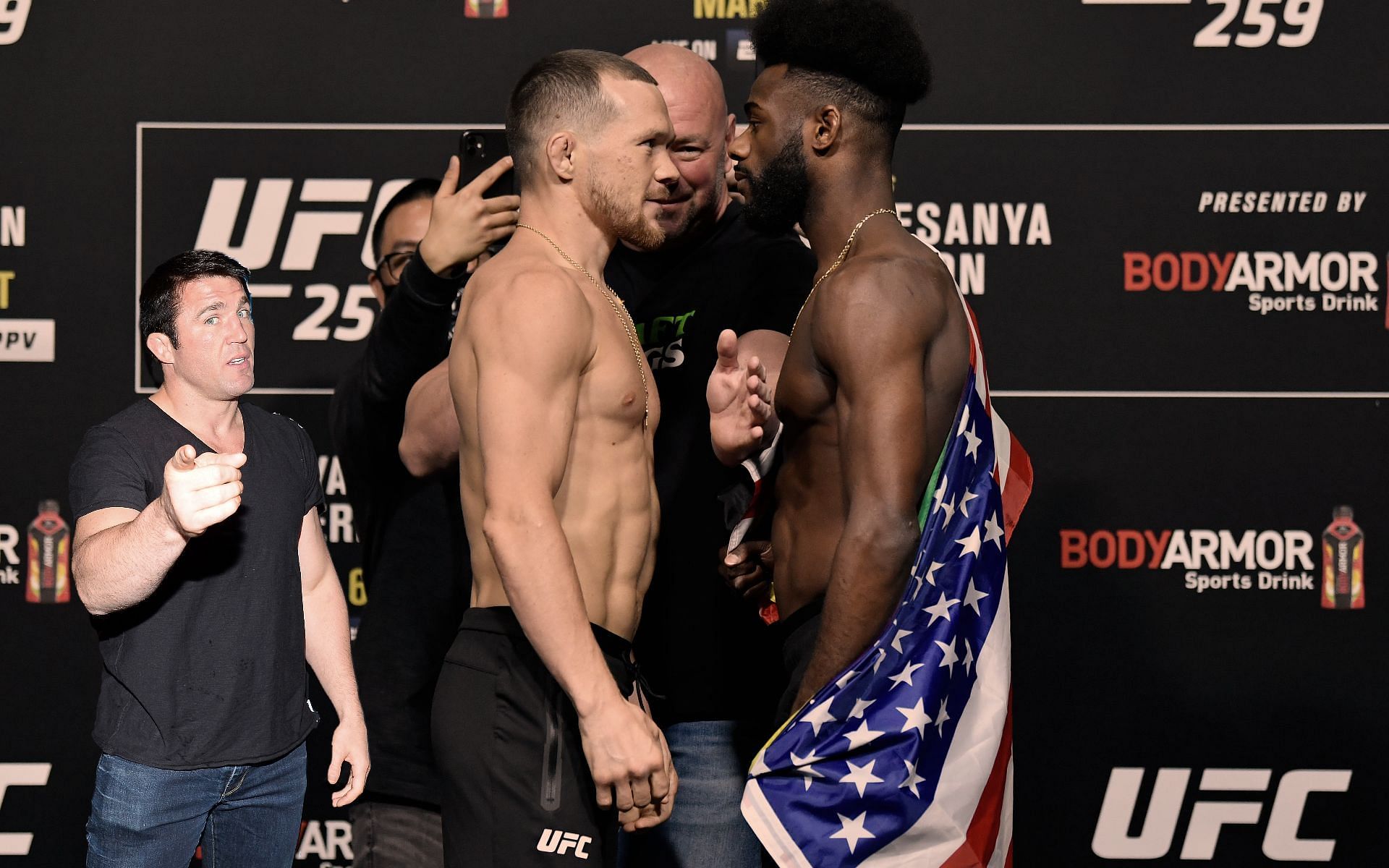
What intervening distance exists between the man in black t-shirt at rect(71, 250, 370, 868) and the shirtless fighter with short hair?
1.24ft

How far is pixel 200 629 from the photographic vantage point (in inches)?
82.8

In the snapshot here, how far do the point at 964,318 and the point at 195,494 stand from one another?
49.3 inches

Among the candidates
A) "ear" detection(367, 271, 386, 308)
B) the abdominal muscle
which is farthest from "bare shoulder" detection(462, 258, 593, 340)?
"ear" detection(367, 271, 386, 308)

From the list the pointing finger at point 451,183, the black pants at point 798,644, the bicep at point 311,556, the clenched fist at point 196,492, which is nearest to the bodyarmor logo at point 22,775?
the bicep at point 311,556

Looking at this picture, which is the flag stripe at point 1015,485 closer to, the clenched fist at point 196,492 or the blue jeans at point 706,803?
the blue jeans at point 706,803

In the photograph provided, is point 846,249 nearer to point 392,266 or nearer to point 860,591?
point 860,591

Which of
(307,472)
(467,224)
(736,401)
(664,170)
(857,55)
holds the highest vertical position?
(857,55)

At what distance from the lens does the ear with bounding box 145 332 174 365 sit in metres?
2.13

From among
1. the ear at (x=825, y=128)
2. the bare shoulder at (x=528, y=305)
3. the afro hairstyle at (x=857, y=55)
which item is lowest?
the bare shoulder at (x=528, y=305)

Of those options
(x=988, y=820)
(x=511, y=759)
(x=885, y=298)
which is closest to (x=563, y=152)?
(x=885, y=298)

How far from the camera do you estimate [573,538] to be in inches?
77.0

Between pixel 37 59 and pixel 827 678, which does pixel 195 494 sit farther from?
pixel 37 59

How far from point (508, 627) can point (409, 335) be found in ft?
2.23

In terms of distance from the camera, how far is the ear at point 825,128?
230 centimetres
